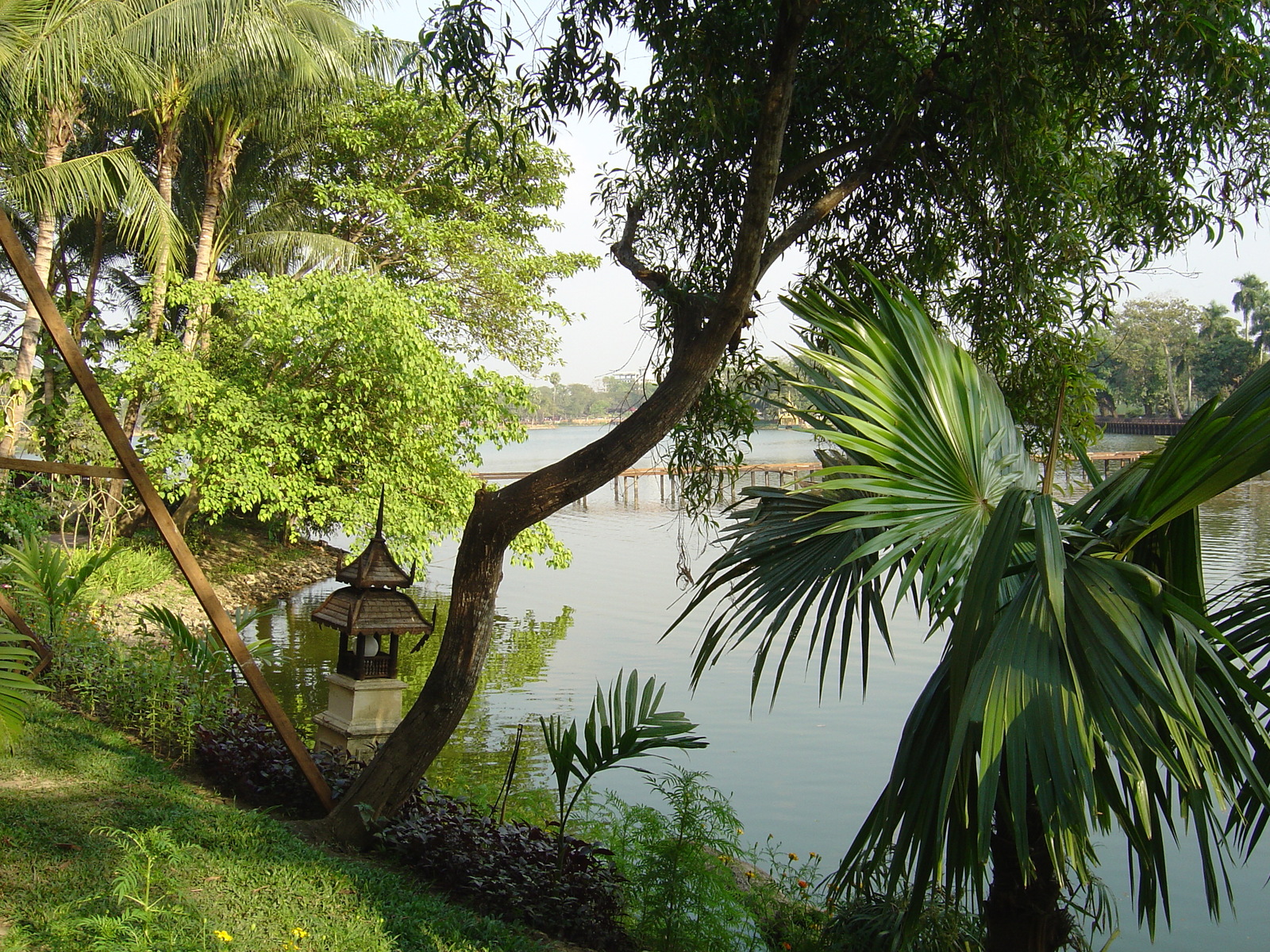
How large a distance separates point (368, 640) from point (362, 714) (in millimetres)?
511

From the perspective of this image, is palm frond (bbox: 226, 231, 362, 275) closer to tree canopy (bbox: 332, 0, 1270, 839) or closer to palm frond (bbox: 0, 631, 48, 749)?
tree canopy (bbox: 332, 0, 1270, 839)

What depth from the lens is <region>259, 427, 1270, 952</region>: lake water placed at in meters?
7.45

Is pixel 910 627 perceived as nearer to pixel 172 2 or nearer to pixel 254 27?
pixel 254 27

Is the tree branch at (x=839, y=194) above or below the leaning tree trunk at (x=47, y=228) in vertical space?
below

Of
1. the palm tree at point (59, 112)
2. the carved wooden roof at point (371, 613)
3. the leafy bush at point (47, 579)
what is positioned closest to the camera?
the carved wooden roof at point (371, 613)

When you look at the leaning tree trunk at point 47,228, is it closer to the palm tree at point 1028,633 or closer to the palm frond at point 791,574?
the palm frond at point 791,574

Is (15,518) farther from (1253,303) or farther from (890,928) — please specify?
(1253,303)

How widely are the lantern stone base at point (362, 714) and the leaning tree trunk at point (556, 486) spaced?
1.37 metres

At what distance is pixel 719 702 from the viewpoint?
1145cm

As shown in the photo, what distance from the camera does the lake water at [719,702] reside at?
7.45m

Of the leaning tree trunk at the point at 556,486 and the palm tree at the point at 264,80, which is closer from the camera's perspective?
the leaning tree trunk at the point at 556,486

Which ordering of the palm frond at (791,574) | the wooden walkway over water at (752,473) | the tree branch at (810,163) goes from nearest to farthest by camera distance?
the palm frond at (791,574) → the tree branch at (810,163) → the wooden walkway over water at (752,473)

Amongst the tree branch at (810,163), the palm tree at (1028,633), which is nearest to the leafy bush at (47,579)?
the tree branch at (810,163)

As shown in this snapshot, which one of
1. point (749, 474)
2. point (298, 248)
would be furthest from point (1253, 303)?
point (298, 248)
